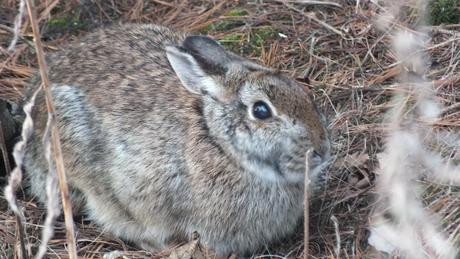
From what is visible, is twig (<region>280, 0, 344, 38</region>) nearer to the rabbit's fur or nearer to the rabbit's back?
the rabbit's back

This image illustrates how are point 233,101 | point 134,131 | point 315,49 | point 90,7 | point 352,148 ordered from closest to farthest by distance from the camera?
point 233,101, point 134,131, point 352,148, point 315,49, point 90,7

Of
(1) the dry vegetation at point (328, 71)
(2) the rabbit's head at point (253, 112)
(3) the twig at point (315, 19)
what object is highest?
(2) the rabbit's head at point (253, 112)

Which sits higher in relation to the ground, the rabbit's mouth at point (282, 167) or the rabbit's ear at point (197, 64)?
the rabbit's ear at point (197, 64)

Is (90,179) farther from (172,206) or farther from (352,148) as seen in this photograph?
(352,148)

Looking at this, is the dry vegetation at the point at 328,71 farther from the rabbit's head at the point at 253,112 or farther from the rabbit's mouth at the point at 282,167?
the rabbit's head at the point at 253,112

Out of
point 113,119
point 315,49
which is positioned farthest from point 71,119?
point 315,49

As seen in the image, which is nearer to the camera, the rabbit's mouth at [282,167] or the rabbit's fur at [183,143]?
the rabbit's mouth at [282,167]

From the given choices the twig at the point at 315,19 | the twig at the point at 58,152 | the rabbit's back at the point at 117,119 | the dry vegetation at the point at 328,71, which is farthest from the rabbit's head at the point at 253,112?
the twig at the point at 315,19
